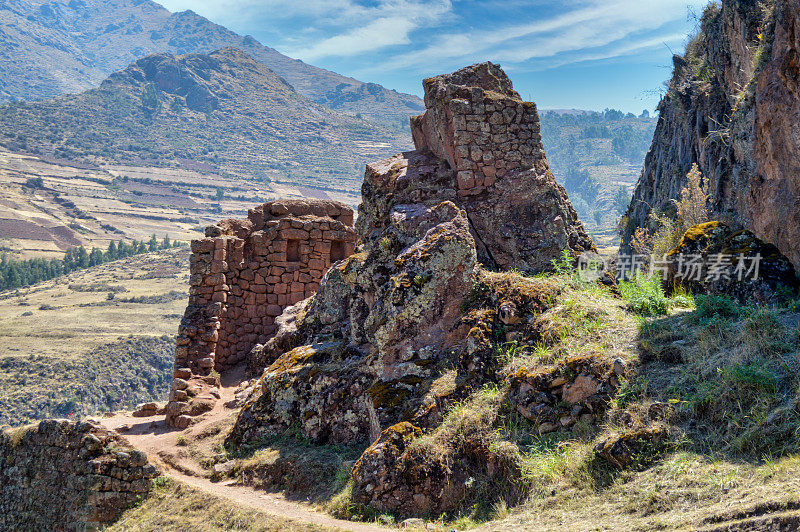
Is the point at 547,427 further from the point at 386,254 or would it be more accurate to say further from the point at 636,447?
the point at 386,254

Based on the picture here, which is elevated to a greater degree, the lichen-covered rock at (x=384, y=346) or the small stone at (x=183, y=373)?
the lichen-covered rock at (x=384, y=346)

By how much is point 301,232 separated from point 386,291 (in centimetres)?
722

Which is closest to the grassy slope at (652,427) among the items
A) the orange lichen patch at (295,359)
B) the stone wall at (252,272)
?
the orange lichen patch at (295,359)

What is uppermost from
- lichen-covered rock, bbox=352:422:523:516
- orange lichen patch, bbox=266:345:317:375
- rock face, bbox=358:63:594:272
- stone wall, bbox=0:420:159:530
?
rock face, bbox=358:63:594:272

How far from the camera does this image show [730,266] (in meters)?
7.55

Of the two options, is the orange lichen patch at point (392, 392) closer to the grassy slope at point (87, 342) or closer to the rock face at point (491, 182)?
the rock face at point (491, 182)

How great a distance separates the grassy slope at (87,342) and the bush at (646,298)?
38.6 m

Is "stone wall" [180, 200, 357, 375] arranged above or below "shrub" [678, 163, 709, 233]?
below

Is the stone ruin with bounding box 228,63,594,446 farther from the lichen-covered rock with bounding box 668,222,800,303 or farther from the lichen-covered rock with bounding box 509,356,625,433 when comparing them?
the lichen-covered rock with bounding box 668,222,800,303

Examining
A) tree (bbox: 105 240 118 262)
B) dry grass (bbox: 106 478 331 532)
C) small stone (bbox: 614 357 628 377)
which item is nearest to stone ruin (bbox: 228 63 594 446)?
dry grass (bbox: 106 478 331 532)

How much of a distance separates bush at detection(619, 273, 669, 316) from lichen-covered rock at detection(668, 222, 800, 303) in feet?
1.51

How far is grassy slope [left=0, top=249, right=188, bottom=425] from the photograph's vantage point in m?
43.5

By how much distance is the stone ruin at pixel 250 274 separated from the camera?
1385 cm

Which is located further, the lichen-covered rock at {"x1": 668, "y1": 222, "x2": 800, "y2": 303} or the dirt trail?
the lichen-covered rock at {"x1": 668, "y1": 222, "x2": 800, "y2": 303}
